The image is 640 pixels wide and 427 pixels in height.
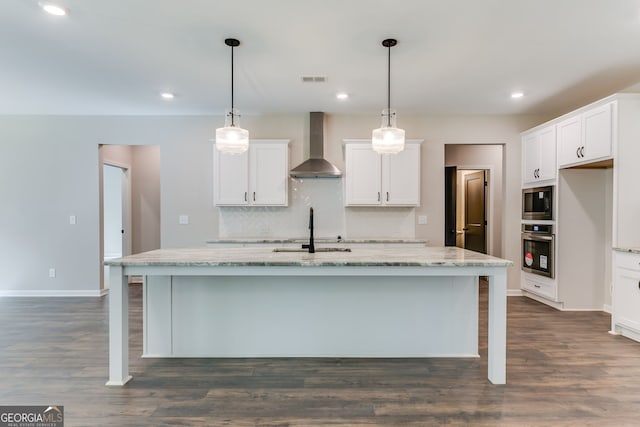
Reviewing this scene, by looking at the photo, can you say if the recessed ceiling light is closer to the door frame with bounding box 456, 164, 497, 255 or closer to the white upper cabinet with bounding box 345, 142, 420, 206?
the white upper cabinet with bounding box 345, 142, 420, 206

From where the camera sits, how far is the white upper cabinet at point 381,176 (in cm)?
433

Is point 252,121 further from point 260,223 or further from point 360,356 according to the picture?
point 360,356

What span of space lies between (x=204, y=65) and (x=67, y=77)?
1517 mm

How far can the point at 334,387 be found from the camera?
217 centimetres

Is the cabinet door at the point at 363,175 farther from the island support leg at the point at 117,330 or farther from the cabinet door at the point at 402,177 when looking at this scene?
the island support leg at the point at 117,330

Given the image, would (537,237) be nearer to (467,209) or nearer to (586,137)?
(586,137)

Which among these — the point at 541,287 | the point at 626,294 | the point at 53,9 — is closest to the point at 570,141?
the point at 626,294

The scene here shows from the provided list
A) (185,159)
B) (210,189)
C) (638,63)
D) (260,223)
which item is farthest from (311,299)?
(638,63)

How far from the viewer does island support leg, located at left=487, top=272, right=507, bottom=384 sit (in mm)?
2219

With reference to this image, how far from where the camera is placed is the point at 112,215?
25.3 feet

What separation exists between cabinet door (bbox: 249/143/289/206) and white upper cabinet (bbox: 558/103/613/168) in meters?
3.29

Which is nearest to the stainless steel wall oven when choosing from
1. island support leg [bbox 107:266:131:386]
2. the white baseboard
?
island support leg [bbox 107:266:131:386]

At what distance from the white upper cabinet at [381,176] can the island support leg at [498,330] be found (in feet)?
7.29

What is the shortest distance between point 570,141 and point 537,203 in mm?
850
